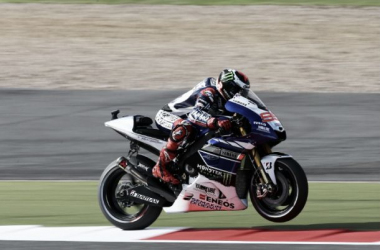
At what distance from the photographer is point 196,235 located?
812 cm

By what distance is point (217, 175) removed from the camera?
841cm

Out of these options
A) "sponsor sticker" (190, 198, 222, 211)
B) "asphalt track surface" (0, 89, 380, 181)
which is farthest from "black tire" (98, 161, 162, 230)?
"asphalt track surface" (0, 89, 380, 181)

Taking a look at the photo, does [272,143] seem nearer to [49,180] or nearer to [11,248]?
[11,248]

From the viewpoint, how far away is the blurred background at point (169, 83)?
1045 cm

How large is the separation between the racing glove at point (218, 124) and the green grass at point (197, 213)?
1011 mm

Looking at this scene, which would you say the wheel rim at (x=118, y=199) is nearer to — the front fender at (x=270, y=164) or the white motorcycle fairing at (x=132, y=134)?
the white motorcycle fairing at (x=132, y=134)

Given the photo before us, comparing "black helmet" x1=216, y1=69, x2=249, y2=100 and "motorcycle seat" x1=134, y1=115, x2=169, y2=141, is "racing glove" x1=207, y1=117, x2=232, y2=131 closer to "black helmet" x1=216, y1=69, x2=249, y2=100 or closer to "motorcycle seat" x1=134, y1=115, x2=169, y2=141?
"black helmet" x1=216, y1=69, x2=249, y2=100

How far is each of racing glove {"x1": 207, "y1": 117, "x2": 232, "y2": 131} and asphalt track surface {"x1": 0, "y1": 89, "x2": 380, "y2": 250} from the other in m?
3.98

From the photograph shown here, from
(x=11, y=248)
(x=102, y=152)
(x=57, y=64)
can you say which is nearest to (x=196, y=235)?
(x=11, y=248)

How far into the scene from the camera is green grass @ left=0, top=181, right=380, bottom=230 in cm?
874

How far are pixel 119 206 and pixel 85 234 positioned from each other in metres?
0.57

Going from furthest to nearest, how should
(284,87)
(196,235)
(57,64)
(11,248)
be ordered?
(57,64), (284,87), (196,235), (11,248)

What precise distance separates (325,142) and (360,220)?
4985 millimetres

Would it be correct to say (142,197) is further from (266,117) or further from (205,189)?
(266,117)
